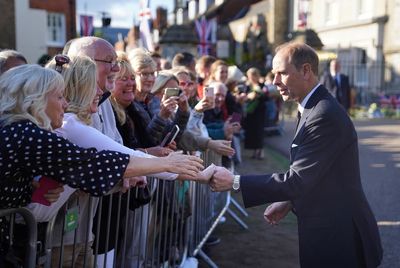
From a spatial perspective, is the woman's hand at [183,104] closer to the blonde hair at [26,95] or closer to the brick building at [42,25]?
the blonde hair at [26,95]

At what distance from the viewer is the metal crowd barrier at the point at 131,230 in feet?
8.72

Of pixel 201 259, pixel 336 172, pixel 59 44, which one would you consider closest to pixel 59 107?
pixel 336 172

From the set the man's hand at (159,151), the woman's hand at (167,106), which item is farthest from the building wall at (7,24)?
the man's hand at (159,151)

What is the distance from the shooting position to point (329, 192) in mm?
2975

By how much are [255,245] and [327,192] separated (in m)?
3.08

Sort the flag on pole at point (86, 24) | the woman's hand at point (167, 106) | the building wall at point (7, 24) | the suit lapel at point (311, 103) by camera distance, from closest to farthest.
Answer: the suit lapel at point (311, 103), the woman's hand at point (167, 106), the building wall at point (7, 24), the flag on pole at point (86, 24)

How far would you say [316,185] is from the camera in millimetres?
2977

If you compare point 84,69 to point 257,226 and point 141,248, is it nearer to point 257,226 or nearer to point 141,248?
point 141,248

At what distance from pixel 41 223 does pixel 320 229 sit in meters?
1.60

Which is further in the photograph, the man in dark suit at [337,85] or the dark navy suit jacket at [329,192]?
the man in dark suit at [337,85]

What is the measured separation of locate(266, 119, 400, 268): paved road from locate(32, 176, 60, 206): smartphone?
12.7 feet

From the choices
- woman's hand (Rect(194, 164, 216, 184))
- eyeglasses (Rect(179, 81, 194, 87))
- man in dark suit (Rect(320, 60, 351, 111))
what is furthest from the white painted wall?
woman's hand (Rect(194, 164, 216, 184))

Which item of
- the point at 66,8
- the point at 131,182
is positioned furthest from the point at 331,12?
the point at 131,182

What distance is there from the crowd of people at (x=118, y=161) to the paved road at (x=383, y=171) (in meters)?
2.49
